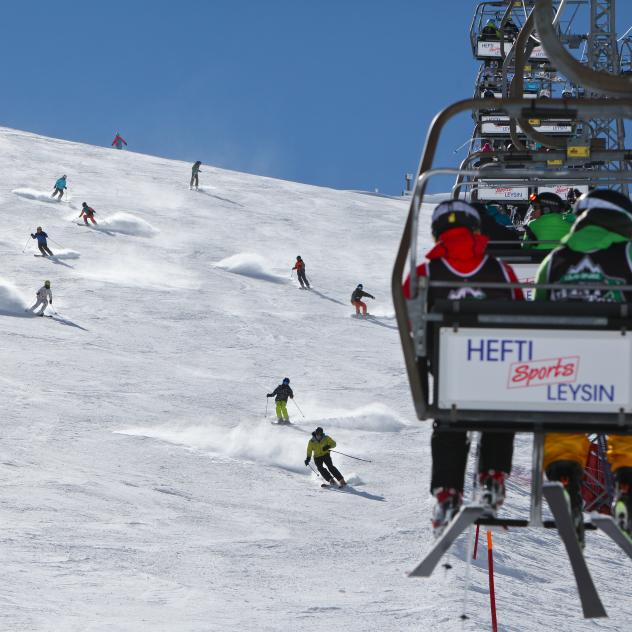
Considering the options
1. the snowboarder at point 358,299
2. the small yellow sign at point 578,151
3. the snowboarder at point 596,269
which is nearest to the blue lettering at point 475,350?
the snowboarder at point 596,269

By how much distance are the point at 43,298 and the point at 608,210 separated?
2712cm

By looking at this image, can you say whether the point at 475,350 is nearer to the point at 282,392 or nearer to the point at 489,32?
the point at 282,392

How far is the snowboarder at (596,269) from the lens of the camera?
4.89 metres

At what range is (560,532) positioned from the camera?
4.51 metres

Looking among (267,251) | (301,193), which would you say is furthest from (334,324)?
(301,193)

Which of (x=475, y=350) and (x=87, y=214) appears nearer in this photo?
(x=475, y=350)

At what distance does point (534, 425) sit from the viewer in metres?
4.77

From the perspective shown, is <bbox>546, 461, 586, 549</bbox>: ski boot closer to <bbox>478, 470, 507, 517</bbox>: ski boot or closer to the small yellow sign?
<bbox>478, 470, 507, 517</bbox>: ski boot

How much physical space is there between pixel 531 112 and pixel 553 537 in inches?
660

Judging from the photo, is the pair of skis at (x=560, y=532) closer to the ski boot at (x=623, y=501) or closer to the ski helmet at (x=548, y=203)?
the ski boot at (x=623, y=501)

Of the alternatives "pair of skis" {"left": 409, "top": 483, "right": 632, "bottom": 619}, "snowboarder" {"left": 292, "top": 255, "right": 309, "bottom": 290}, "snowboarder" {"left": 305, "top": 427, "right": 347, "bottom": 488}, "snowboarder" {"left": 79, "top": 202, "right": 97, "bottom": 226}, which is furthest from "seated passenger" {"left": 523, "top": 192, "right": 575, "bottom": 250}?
"snowboarder" {"left": 79, "top": 202, "right": 97, "bottom": 226}

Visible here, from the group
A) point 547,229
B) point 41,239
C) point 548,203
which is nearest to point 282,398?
point 41,239

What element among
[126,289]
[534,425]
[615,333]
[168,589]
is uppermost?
[126,289]

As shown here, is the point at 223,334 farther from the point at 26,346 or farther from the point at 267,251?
the point at 267,251
